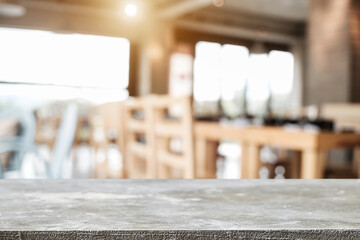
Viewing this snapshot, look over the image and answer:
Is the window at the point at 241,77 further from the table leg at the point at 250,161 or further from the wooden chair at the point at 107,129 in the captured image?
the table leg at the point at 250,161

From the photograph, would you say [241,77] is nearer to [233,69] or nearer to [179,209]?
[233,69]

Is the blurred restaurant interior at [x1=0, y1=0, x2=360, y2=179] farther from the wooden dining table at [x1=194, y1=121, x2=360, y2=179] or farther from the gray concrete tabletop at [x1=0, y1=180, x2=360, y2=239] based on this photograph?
the gray concrete tabletop at [x1=0, y1=180, x2=360, y2=239]

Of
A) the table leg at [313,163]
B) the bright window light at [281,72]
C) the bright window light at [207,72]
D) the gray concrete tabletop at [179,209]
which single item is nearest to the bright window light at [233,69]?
the bright window light at [207,72]

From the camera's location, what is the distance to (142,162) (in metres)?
2.15

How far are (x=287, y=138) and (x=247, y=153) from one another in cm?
41

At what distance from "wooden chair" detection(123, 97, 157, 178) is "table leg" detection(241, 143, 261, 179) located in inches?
30.3

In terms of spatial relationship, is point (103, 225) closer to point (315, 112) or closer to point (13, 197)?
point (13, 197)

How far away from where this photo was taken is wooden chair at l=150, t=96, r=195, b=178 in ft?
4.77

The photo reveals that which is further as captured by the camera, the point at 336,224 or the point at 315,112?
the point at 315,112

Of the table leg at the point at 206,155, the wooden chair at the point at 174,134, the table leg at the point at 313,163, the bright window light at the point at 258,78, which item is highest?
the bright window light at the point at 258,78

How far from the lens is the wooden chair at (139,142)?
180 centimetres

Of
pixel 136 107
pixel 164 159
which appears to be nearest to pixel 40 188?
pixel 164 159

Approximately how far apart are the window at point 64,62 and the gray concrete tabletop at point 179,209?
851 cm

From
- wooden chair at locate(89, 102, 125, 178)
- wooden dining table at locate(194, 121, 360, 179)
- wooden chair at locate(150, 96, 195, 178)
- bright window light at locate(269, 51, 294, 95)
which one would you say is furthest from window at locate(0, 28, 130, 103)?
wooden chair at locate(150, 96, 195, 178)
